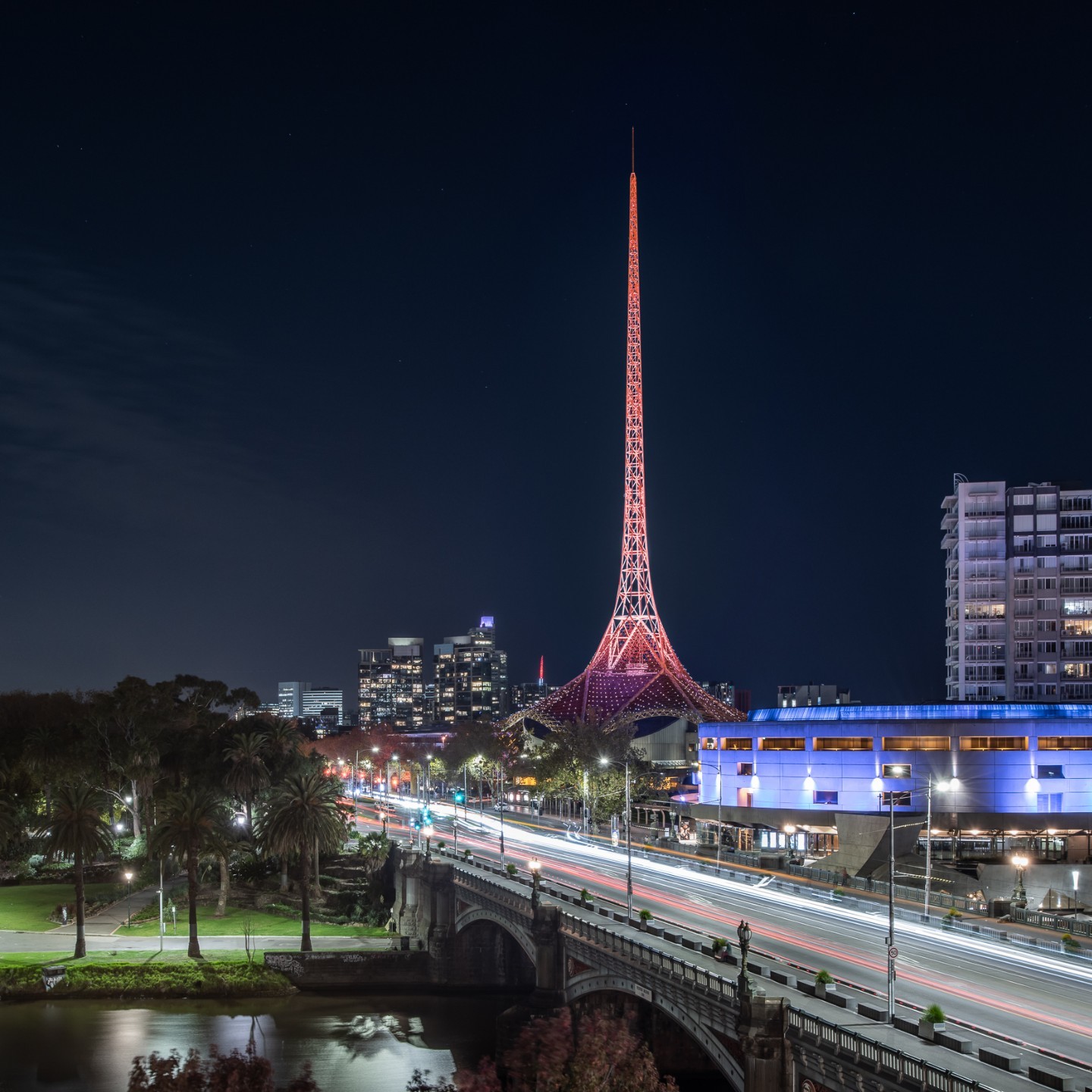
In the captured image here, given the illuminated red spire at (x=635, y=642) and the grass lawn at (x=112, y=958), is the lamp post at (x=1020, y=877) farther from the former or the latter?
the illuminated red spire at (x=635, y=642)

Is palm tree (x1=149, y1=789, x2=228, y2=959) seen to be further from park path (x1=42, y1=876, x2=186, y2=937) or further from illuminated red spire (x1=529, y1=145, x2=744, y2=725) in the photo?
Answer: illuminated red spire (x1=529, y1=145, x2=744, y2=725)

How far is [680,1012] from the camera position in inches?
1582

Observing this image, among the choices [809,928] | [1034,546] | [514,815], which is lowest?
[514,815]

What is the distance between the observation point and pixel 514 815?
420 feet

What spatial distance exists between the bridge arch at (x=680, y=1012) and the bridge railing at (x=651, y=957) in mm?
858

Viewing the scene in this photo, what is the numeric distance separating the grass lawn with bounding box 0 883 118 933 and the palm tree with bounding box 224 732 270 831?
1183cm

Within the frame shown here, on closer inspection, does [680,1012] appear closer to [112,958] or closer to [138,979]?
[138,979]

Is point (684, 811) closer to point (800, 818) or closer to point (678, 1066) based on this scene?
point (800, 818)

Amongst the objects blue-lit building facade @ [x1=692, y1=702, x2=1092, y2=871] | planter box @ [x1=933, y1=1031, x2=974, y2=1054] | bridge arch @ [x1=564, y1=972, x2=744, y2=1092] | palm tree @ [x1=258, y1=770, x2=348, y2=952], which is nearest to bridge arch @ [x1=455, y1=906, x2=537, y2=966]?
bridge arch @ [x1=564, y1=972, x2=744, y2=1092]

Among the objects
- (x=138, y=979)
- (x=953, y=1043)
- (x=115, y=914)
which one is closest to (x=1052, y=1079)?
(x=953, y=1043)

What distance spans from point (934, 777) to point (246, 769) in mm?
53423

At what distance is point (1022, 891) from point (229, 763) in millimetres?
62980

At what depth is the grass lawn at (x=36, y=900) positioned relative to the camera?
3300 inches

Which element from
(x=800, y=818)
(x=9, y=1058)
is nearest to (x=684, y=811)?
(x=800, y=818)
